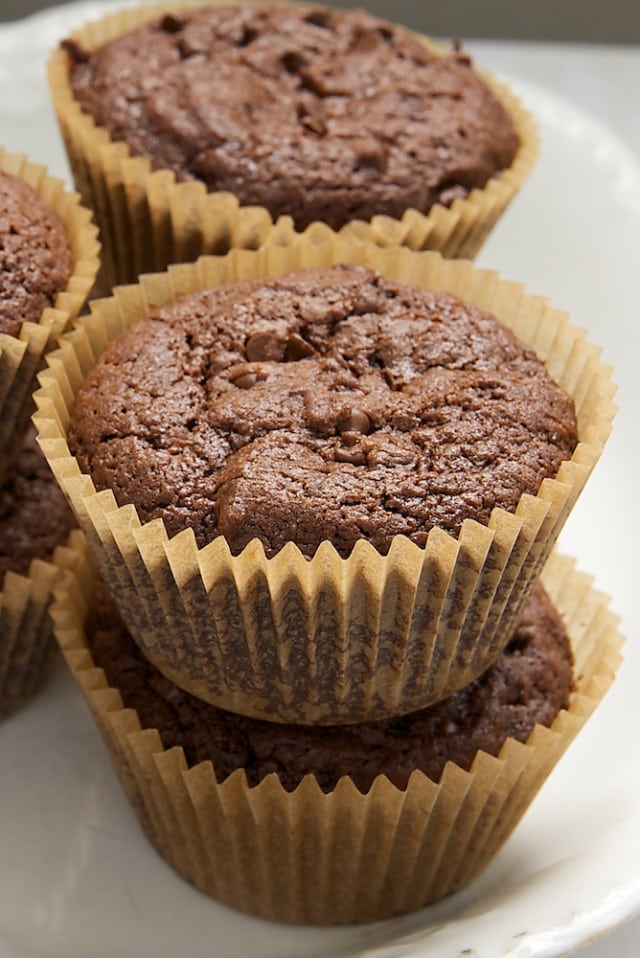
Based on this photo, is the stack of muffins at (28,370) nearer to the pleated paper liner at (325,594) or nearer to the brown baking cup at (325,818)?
the pleated paper liner at (325,594)

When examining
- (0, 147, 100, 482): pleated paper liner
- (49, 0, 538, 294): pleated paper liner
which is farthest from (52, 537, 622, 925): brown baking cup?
(49, 0, 538, 294): pleated paper liner

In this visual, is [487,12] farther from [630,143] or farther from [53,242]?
[53,242]

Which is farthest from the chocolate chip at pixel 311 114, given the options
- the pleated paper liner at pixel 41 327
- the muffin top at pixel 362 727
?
the muffin top at pixel 362 727

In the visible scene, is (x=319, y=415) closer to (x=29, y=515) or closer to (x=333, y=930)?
(x=29, y=515)

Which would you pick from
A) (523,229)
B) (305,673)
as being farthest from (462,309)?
(523,229)

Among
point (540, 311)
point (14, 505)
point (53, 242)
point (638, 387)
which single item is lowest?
point (14, 505)

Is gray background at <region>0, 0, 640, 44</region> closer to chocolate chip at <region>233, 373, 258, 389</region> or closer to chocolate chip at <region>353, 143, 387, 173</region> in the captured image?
chocolate chip at <region>353, 143, 387, 173</region>
